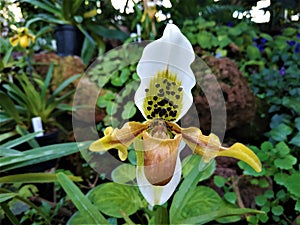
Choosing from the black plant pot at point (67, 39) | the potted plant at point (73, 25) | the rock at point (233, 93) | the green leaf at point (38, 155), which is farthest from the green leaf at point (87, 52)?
the green leaf at point (38, 155)

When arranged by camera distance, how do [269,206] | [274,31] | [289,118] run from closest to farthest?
1. [269,206]
2. [289,118]
3. [274,31]

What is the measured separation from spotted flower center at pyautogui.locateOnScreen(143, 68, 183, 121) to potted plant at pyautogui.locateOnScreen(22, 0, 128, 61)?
1535 mm

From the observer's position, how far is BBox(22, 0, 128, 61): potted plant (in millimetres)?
1943

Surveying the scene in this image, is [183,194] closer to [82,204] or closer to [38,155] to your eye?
[82,204]

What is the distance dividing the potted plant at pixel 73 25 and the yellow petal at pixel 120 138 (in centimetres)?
154

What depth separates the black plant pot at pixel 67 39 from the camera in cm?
207

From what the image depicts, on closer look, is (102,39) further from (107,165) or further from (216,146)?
(216,146)

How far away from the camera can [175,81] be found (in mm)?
444

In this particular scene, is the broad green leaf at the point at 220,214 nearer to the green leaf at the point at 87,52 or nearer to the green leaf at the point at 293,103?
the green leaf at the point at 293,103

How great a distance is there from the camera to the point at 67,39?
2.09m

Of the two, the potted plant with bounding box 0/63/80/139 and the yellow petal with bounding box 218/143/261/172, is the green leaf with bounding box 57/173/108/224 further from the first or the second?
the potted plant with bounding box 0/63/80/139

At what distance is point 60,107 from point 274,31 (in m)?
1.99

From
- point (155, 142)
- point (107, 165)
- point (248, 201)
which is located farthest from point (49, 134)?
point (155, 142)

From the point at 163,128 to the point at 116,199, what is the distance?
367 mm
